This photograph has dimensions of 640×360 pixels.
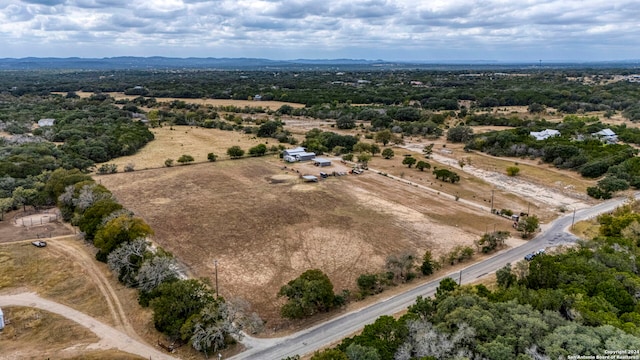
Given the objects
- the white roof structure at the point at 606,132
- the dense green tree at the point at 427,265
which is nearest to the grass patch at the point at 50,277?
the dense green tree at the point at 427,265

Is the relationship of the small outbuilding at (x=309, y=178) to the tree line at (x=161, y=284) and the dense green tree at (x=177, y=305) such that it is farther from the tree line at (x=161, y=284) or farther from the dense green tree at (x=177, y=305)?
the dense green tree at (x=177, y=305)

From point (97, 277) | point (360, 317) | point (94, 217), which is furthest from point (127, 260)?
point (360, 317)

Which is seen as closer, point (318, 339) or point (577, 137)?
point (318, 339)

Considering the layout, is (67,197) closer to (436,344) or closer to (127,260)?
(127,260)

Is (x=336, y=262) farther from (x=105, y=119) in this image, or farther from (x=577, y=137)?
(x=105, y=119)

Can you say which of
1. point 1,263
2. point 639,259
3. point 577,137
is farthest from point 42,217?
point 577,137
